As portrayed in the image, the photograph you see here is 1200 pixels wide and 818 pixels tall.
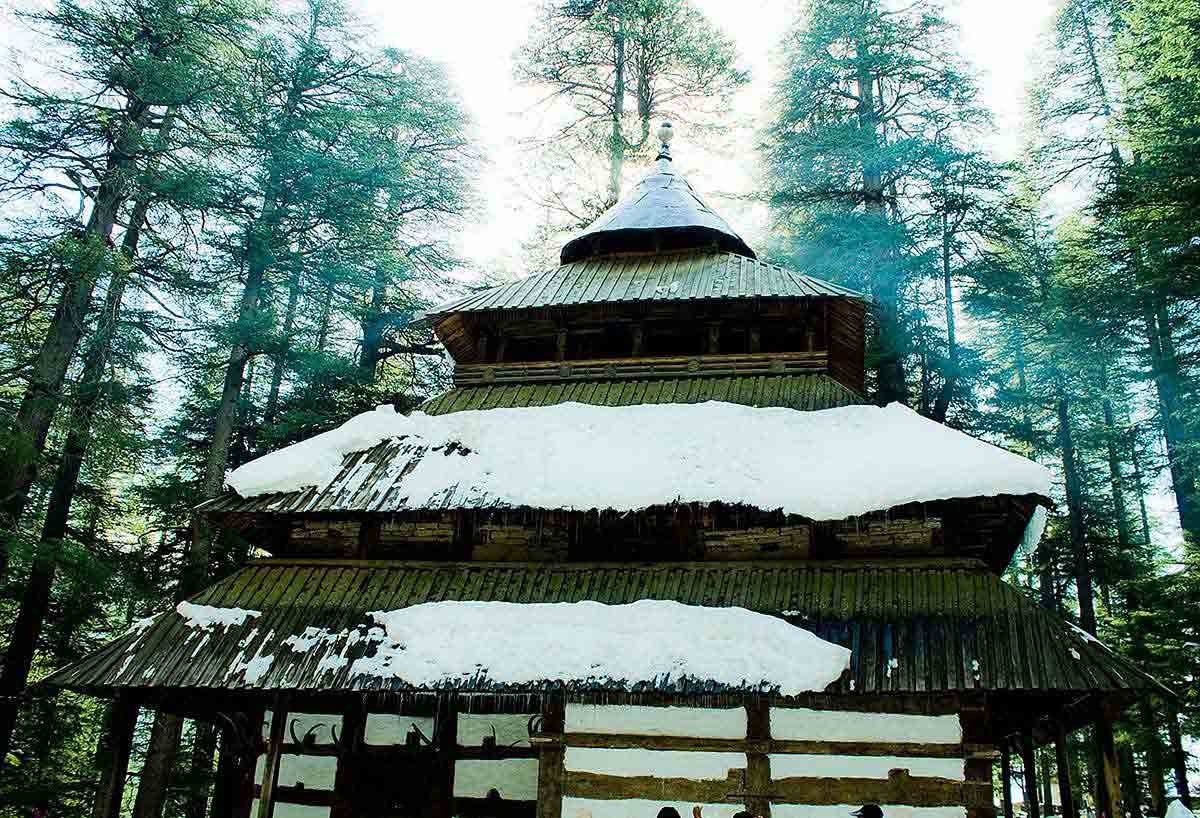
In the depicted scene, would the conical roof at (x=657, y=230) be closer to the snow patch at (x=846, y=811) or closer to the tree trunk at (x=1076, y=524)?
the snow patch at (x=846, y=811)

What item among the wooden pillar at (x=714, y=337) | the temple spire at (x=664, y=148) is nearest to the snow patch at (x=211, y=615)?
the wooden pillar at (x=714, y=337)

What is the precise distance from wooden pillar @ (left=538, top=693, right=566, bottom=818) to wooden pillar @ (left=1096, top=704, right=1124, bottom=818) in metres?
Result: 5.96

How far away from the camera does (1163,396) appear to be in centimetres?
2406

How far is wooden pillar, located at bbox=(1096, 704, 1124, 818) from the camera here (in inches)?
380

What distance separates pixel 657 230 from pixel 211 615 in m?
10.7

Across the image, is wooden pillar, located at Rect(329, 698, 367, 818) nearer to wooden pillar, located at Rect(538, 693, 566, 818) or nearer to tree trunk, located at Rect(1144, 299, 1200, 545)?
wooden pillar, located at Rect(538, 693, 566, 818)

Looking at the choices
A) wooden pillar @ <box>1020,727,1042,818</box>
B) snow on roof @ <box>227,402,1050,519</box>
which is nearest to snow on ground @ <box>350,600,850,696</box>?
snow on roof @ <box>227,402,1050,519</box>

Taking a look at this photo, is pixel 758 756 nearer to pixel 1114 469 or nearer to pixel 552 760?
pixel 552 760

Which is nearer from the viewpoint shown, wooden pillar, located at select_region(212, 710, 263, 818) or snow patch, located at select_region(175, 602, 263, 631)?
snow patch, located at select_region(175, 602, 263, 631)

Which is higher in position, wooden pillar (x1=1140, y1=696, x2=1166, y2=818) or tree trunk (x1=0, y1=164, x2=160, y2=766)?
tree trunk (x1=0, y1=164, x2=160, y2=766)

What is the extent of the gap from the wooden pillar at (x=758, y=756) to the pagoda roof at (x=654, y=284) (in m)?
6.84

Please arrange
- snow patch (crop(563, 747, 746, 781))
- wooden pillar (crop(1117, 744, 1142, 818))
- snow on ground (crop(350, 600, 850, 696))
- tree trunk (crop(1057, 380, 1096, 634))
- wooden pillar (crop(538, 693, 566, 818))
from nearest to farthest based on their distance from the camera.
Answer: snow on ground (crop(350, 600, 850, 696)), snow patch (crop(563, 747, 746, 781)), wooden pillar (crop(538, 693, 566, 818)), wooden pillar (crop(1117, 744, 1142, 818)), tree trunk (crop(1057, 380, 1096, 634))

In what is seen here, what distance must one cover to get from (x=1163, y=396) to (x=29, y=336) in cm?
2767

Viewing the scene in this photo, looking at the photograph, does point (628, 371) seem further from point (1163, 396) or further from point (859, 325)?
point (1163, 396)
